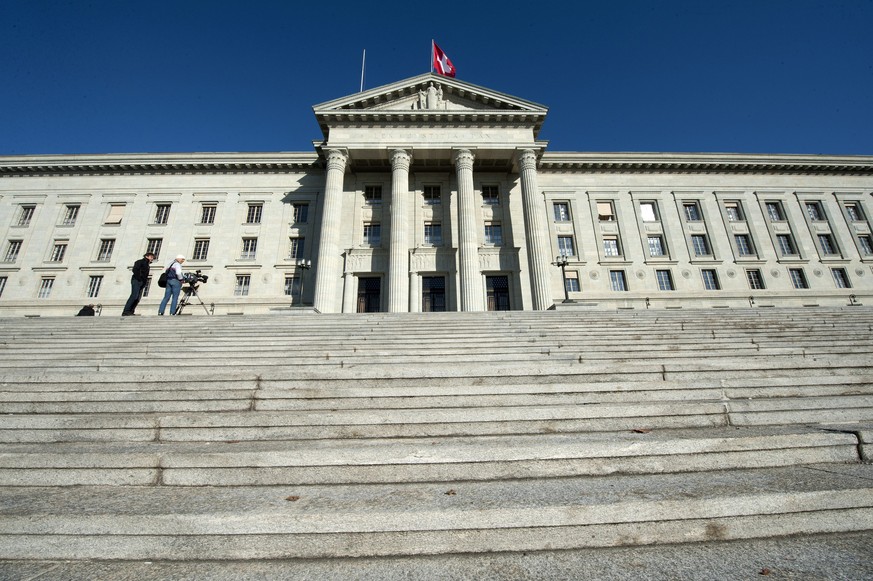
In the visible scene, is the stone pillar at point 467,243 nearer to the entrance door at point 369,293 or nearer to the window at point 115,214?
the entrance door at point 369,293

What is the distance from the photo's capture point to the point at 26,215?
27.6m

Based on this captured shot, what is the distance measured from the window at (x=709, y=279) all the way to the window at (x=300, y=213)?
2921 cm

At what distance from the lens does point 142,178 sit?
28.4 metres

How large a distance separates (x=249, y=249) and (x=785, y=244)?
132 ft

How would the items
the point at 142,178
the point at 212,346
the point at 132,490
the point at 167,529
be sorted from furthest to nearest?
the point at 142,178, the point at 212,346, the point at 132,490, the point at 167,529

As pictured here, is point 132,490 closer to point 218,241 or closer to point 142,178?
point 218,241

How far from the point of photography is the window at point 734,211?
93.0 ft

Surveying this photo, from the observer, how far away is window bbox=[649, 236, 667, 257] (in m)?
27.0

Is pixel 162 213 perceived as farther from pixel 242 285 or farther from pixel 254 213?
pixel 242 285

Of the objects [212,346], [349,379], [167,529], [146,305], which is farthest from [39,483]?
[146,305]

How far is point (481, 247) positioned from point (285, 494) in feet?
74.9

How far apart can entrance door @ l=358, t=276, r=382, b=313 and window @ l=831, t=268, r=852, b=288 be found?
33.0m

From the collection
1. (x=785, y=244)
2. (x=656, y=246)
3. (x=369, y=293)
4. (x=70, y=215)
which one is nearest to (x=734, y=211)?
(x=785, y=244)

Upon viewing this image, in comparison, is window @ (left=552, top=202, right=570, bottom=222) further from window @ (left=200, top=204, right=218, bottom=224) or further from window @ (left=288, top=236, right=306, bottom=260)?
window @ (left=200, top=204, right=218, bottom=224)
